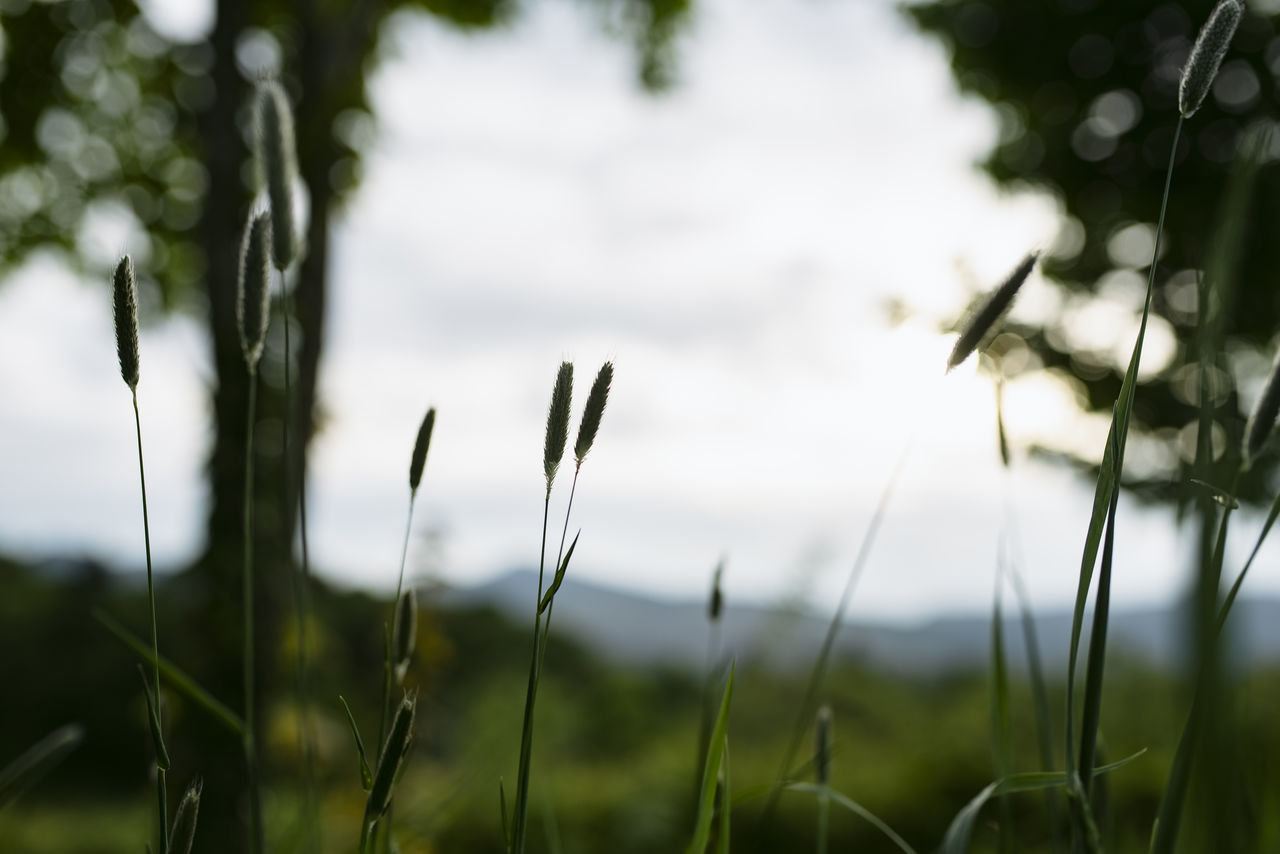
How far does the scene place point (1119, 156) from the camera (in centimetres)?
832

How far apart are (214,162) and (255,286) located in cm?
477

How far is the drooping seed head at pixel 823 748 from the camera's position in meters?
0.63

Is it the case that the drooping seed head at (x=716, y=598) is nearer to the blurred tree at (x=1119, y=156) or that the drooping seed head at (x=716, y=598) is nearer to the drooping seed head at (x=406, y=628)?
the drooping seed head at (x=406, y=628)

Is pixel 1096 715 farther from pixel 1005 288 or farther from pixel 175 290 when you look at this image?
pixel 175 290

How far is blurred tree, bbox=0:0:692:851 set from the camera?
4.45m

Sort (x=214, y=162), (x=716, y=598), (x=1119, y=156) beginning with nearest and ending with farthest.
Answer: (x=716, y=598) → (x=214, y=162) → (x=1119, y=156)

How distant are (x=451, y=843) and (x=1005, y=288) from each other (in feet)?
16.9

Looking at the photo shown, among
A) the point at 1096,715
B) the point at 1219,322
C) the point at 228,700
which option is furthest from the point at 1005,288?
the point at 228,700

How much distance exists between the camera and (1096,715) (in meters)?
0.38

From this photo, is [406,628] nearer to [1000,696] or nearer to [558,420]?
[558,420]

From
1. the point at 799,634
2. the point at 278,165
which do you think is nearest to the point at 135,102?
the point at 799,634

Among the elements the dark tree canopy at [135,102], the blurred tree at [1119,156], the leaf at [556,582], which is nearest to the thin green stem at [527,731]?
the leaf at [556,582]

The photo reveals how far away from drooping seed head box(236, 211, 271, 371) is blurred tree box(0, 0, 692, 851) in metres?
3.31

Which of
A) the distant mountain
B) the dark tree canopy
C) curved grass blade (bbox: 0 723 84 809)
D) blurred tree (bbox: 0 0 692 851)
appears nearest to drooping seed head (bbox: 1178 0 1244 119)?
the distant mountain
